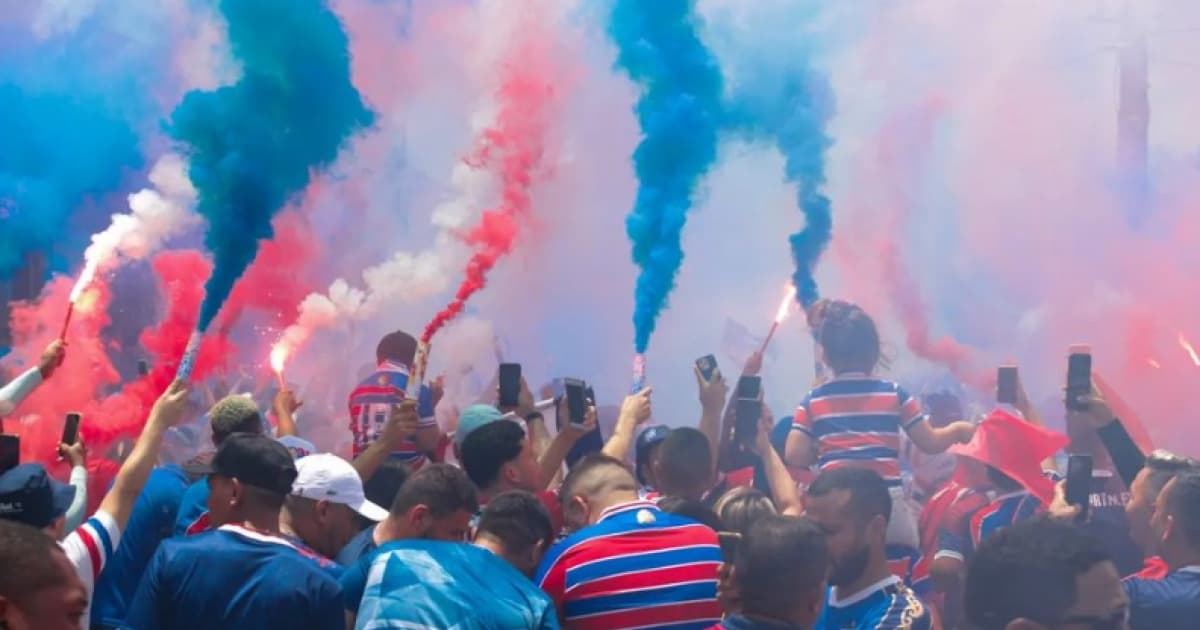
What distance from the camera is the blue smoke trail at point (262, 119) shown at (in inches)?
372

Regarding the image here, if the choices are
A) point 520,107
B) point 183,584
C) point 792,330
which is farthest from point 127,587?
point 792,330

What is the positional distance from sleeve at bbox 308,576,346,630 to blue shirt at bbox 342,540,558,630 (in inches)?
5.4

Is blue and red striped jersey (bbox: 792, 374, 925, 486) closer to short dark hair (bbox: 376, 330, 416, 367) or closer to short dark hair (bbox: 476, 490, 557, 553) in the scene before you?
short dark hair (bbox: 376, 330, 416, 367)

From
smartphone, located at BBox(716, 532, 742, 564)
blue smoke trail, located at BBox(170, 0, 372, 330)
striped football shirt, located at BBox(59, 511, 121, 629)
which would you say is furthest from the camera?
blue smoke trail, located at BBox(170, 0, 372, 330)

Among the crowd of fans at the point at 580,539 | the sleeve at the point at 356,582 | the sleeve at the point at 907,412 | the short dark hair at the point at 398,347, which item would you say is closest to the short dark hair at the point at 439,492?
the crowd of fans at the point at 580,539

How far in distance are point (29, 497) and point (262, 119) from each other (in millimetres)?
5895

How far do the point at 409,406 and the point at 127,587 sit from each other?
1552 millimetres

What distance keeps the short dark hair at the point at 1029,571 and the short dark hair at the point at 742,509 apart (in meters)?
2.01

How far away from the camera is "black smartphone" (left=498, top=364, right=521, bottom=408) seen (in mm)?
7070

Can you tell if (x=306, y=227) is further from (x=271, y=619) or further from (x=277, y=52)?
(x=271, y=619)

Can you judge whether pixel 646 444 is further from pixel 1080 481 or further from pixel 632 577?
pixel 1080 481

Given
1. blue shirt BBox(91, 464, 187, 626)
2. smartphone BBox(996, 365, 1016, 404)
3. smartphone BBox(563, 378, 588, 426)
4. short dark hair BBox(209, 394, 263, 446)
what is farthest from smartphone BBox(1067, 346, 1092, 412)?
blue shirt BBox(91, 464, 187, 626)

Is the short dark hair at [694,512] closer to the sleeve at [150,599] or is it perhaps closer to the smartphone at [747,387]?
the smartphone at [747,387]

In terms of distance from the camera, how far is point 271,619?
4.00 m
